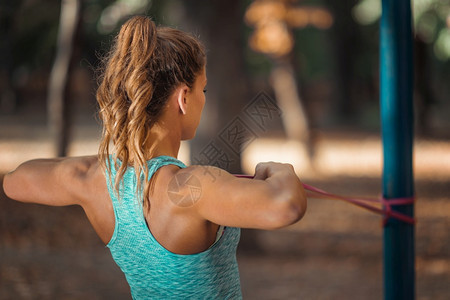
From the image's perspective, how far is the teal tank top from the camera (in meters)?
1.57

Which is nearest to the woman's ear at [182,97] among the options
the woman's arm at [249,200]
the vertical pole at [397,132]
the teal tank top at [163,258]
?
the teal tank top at [163,258]

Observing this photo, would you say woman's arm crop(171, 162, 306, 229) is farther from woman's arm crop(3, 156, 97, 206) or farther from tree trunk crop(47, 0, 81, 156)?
tree trunk crop(47, 0, 81, 156)

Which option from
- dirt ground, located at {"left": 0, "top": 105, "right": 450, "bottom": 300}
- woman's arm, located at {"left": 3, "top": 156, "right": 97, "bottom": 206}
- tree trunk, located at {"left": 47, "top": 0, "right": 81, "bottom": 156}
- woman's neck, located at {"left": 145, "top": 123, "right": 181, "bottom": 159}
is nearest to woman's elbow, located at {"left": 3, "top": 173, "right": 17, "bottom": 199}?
woman's arm, located at {"left": 3, "top": 156, "right": 97, "bottom": 206}

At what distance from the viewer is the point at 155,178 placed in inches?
61.4

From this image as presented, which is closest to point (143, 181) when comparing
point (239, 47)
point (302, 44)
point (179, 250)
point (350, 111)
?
point (179, 250)

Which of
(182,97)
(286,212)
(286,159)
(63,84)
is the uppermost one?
(63,84)

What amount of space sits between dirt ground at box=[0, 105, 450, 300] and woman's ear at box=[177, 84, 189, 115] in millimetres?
2765

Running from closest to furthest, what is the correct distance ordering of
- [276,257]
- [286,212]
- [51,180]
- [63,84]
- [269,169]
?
[286,212] → [269,169] → [51,180] → [276,257] → [63,84]

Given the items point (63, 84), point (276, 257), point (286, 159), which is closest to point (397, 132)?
point (276, 257)

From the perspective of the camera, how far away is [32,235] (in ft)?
25.3

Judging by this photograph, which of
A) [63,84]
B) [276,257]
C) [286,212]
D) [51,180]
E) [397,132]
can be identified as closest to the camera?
[286,212]

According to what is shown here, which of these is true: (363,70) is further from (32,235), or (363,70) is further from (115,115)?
(115,115)

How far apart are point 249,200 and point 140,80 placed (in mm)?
453

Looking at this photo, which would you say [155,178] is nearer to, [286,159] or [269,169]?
[269,169]
